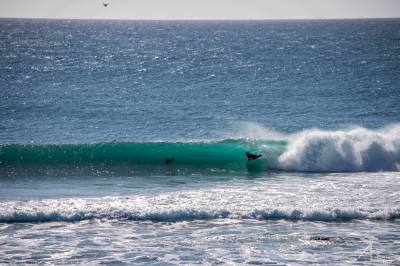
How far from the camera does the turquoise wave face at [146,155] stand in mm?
25000

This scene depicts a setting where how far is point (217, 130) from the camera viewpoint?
31.7 metres

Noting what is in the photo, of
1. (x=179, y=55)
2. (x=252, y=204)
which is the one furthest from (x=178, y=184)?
(x=179, y=55)

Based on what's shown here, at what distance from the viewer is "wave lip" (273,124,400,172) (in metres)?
24.4

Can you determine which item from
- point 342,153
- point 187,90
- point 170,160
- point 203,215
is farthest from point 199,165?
point 187,90

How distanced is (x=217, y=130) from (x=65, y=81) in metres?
20.2

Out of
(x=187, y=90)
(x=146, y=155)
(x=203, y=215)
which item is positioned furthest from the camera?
(x=187, y=90)

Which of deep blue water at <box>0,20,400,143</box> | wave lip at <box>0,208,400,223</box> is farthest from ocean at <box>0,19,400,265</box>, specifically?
deep blue water at <box>0,20,400,143</box>

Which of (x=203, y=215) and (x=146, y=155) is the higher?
(x=146, y=155)

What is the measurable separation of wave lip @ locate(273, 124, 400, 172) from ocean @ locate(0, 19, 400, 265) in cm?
7

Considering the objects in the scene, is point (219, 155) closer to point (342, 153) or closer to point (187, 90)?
point (342, 153)

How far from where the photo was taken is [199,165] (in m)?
25.2

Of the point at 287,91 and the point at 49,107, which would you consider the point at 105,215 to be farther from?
the point at 287,91

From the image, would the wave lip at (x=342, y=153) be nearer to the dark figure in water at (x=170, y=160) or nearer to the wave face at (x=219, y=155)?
the wave face at (x=219, y=155)

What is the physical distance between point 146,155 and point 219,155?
3039 millimetres
